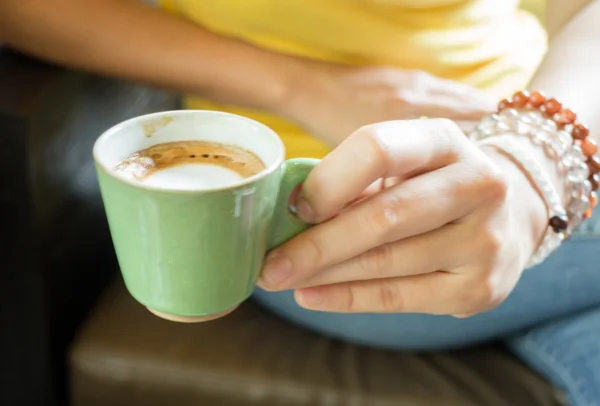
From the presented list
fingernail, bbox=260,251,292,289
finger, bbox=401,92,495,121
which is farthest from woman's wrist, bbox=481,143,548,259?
fingernail, bbox=260,251,292,289

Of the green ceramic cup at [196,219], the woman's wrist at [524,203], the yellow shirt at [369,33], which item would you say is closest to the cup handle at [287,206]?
the green ceramic cup at [196,219]

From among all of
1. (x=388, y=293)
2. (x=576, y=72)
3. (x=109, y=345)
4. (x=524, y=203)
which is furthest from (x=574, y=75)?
(x=109, y=345)

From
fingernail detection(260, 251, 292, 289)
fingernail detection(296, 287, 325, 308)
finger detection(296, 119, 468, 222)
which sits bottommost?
fingernail detection(296, 287, 325, 308)

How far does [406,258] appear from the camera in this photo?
1.59ft

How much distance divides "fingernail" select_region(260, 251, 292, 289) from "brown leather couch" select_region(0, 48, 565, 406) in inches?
12.3

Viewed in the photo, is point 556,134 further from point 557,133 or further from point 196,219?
point 196,219

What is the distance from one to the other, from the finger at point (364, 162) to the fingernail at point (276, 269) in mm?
36

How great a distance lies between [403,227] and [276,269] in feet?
0.32

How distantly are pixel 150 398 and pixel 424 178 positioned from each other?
48 centimetres

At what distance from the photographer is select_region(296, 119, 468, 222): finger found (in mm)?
418

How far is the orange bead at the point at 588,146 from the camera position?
607mm

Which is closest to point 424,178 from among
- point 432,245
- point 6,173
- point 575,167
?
point 432,245

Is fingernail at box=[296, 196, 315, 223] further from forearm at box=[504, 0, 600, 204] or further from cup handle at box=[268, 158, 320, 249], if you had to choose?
forearm at box=[504, 0, 600, 204]

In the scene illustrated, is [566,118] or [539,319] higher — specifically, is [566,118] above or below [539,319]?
above
